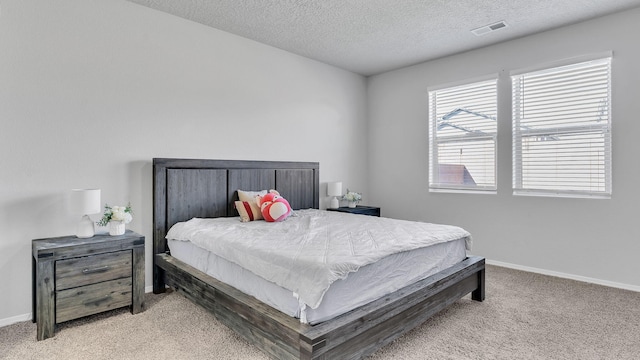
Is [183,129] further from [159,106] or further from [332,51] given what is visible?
[332,51]

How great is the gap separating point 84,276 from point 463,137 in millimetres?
4361

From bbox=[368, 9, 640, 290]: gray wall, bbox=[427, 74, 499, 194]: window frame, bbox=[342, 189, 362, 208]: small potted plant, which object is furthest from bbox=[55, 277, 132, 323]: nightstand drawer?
bbox=[427, 74, 499, 194]: window frame

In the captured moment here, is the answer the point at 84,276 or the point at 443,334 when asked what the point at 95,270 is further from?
the point at 443,334

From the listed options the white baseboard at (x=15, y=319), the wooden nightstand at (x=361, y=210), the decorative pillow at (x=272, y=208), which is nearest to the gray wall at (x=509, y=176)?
the wooden nightstand at (x=361, y=210)

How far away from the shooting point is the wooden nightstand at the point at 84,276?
2324 millimetres

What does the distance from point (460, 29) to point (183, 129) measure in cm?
313

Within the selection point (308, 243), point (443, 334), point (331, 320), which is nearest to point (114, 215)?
point (308, 243)

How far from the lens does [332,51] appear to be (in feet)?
14.5

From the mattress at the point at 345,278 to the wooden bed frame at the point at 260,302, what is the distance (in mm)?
46

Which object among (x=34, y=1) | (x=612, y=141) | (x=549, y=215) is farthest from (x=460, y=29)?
(x=34, y=1)

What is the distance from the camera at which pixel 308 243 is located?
2352mm

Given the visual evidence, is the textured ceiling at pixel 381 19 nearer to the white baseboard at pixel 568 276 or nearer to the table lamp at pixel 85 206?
the table lamp at pixel 85 206

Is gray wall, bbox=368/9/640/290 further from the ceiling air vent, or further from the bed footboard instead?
the bed footboard

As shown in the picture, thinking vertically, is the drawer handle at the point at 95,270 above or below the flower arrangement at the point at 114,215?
below
